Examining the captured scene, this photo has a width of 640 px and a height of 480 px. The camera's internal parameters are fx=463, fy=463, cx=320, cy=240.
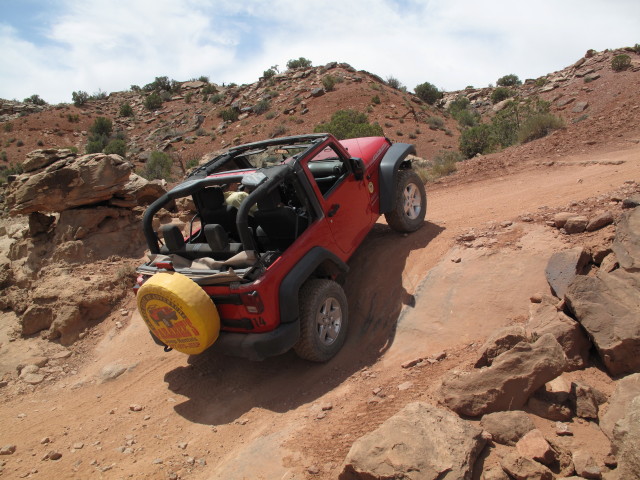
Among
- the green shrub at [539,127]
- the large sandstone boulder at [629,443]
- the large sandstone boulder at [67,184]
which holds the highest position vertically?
the large sandstone boulder at [67,184]

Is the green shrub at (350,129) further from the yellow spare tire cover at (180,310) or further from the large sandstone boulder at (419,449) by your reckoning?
the large sandstone boulder at (419,449)

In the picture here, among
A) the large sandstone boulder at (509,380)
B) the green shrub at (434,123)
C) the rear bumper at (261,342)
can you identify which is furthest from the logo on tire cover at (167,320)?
the green shrub at (434,123)

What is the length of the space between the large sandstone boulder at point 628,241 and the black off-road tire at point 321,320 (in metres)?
2.46

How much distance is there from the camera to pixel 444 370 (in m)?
3.81

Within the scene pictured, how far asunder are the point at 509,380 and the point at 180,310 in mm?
2594

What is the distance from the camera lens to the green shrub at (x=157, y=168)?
757 inches

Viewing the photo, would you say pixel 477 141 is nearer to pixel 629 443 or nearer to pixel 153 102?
pixel 629 443

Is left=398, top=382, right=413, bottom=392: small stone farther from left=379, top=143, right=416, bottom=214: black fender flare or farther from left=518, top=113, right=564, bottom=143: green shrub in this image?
left=518, top=113, right=564, bottom=143: green shrub

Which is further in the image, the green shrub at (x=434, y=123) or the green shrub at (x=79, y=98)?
the green shrub at (x=79, y=98)

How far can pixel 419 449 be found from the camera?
2.57 metres

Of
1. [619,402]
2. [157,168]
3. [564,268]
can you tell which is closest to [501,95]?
[157,168]

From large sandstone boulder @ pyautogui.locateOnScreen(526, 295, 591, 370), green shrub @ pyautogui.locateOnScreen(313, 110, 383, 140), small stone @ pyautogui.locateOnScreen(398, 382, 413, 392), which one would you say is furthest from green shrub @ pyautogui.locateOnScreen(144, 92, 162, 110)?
large sandstone boulder @ pyautogui.locateOnScreen(526, 295, 591, 370)

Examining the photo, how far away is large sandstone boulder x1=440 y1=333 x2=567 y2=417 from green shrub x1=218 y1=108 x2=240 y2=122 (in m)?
32.5

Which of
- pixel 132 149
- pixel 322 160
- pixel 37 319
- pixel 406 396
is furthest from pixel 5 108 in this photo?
pixel 406 396
